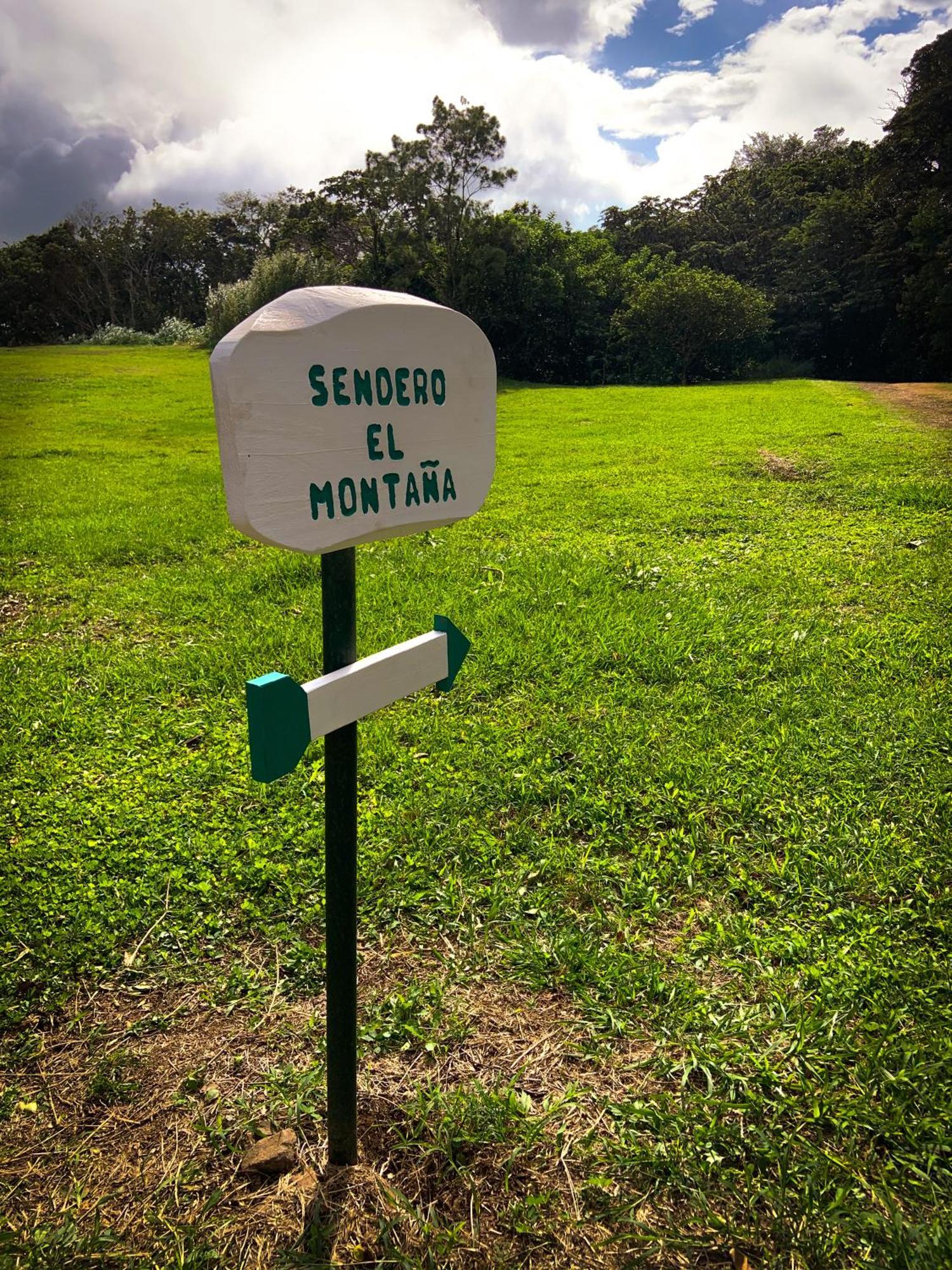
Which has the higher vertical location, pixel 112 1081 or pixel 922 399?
pixel 922 399

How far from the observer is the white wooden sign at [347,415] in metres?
0.98

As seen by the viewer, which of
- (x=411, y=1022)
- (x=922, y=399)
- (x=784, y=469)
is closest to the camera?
(x=411, y=1022)

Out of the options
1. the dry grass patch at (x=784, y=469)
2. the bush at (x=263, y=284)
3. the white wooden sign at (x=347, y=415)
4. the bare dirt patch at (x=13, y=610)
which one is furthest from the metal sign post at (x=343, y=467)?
the bush at (x=263, y=284)

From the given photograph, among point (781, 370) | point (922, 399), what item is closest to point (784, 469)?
point (922, 399)

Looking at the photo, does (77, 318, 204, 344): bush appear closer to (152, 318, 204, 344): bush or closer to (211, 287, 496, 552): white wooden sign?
(152, 318, 204, 344): bush

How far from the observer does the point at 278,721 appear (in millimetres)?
1080

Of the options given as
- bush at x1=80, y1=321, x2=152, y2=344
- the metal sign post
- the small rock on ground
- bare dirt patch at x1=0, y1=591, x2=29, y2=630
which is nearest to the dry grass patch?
bare dirt patch at x1=0, y1=591, x2=29, y2=630

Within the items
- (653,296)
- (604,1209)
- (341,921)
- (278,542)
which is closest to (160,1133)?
(341,921)

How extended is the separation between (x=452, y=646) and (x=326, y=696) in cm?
37

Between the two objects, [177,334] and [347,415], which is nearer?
[347,415]

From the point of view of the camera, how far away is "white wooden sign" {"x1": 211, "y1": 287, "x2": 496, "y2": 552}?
0.98m

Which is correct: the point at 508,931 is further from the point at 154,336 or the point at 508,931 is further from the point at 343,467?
the point at 154,336

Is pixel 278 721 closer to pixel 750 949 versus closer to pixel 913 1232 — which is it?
pixel 913 1232

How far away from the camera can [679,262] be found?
3020cm
